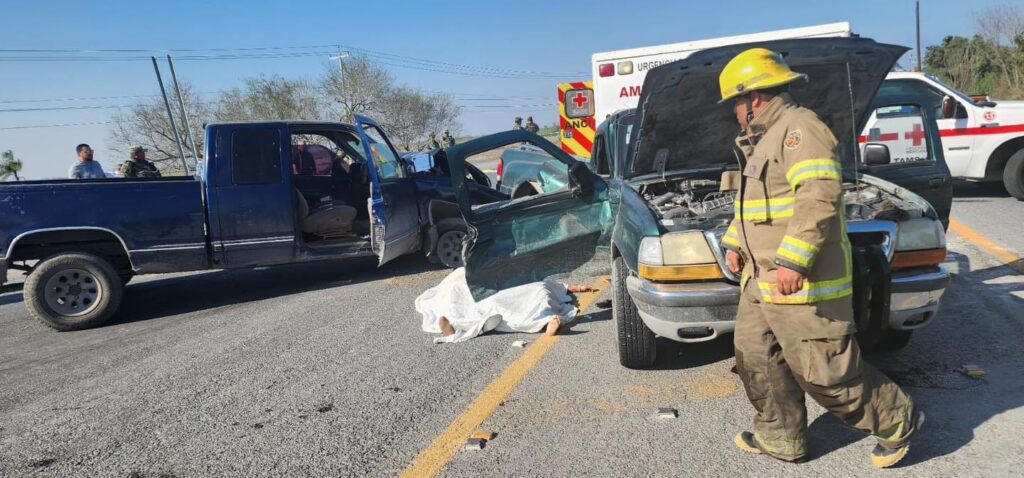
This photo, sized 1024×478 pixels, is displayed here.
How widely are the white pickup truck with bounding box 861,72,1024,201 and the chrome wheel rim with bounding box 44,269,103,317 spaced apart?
9.30 meters

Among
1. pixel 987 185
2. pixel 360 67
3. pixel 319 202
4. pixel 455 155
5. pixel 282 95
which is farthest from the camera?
pixel 360 67

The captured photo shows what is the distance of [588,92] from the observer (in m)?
12.1

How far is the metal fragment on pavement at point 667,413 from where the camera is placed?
351 cm

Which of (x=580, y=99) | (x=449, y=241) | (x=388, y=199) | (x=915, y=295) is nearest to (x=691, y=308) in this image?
(x=915, y=295)

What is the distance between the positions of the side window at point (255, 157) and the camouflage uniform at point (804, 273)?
17.6 ft

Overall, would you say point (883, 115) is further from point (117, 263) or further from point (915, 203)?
point (117, 263)

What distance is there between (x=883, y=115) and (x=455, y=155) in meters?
6.24

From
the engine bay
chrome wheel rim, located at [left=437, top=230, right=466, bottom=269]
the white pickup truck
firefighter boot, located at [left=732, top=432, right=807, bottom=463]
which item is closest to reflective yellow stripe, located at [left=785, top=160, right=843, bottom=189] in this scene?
the engine bay

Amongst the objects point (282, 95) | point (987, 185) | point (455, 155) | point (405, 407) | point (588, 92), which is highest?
point (282, 95)

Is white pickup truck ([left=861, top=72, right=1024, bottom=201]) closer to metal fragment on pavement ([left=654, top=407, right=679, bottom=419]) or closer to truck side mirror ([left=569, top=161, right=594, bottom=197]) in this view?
truck side mirror ([left=569, top=161, right=594, bottom=197])

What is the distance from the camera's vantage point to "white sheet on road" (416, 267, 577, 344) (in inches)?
202

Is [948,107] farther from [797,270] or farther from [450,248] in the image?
A: [797,270]

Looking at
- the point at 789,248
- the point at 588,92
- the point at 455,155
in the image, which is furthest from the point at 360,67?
the point at 789,248

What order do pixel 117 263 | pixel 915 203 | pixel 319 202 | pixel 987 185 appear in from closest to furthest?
pixel 915 203, pixel 117 263, pixel 319 202, pixel 987 185
